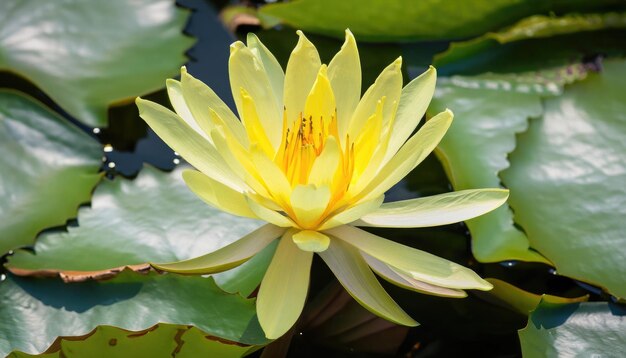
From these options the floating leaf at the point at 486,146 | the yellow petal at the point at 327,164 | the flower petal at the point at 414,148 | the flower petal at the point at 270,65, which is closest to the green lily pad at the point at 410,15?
the floating leaf at the point at 486,146

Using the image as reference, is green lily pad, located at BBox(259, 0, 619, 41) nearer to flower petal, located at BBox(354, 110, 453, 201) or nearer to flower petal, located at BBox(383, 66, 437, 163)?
flower petal, located at BBox(383, 66, 437, 163)

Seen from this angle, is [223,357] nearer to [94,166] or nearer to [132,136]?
[94,166]

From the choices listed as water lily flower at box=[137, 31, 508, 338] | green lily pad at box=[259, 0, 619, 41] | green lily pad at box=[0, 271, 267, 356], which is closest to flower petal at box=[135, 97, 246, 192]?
water lily flower at box=[137, 31, 508, 338]

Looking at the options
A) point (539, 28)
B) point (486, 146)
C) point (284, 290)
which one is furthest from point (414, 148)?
point (539, 28)

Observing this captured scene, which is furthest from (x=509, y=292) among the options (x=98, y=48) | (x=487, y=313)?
(x=98, y=48)

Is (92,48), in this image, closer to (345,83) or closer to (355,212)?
(345,83)

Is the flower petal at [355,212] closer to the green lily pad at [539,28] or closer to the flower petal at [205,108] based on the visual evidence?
the flower petal at [205,108]
